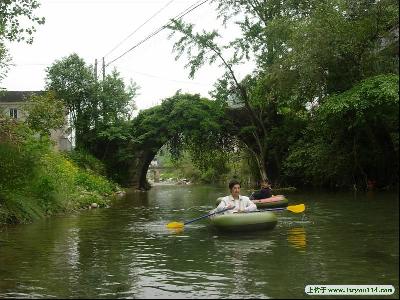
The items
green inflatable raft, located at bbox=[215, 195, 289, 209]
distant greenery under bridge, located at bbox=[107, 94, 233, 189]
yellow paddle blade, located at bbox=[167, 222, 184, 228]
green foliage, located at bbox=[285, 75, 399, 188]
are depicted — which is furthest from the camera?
distant greenery under bridge, located at bbox=[107, 94, 233, 189]

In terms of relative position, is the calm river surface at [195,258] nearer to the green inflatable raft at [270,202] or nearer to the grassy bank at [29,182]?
the grassy bank at [29,182]

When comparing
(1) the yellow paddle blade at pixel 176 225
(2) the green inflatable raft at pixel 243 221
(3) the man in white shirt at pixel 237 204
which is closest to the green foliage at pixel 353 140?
(3) the man in white shirt at pixel 237 204

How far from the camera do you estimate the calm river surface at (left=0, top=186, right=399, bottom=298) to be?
21.6 feet

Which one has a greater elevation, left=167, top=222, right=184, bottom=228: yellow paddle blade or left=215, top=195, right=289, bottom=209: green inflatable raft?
left=215, top=195, right=289, bottom=209: green inflatable raft

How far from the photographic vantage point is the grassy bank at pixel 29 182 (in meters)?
13.3

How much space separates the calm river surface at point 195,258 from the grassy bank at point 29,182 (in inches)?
33.2

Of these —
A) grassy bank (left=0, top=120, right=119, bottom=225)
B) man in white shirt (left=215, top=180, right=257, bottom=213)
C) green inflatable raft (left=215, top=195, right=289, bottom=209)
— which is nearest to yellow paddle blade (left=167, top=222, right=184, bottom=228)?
man in white shirt (left=215, top=180, right=257, bottom=213)

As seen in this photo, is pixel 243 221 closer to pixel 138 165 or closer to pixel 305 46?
pixel 305 46

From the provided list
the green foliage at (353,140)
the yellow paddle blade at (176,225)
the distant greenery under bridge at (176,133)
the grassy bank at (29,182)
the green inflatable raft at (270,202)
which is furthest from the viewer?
the distant greenery under bridge at (176,133)

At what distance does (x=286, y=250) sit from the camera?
908 cm

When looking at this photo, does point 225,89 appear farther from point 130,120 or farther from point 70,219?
point 70,219

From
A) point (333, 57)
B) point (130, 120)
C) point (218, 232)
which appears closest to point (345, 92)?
point (333, 57)

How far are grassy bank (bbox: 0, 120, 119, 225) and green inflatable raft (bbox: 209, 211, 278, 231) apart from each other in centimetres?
569

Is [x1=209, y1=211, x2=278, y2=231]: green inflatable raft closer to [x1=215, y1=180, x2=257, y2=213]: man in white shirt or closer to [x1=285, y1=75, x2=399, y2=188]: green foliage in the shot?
A: [x1=215, y1=180, x2=257, y2=213]: man in white shirt
